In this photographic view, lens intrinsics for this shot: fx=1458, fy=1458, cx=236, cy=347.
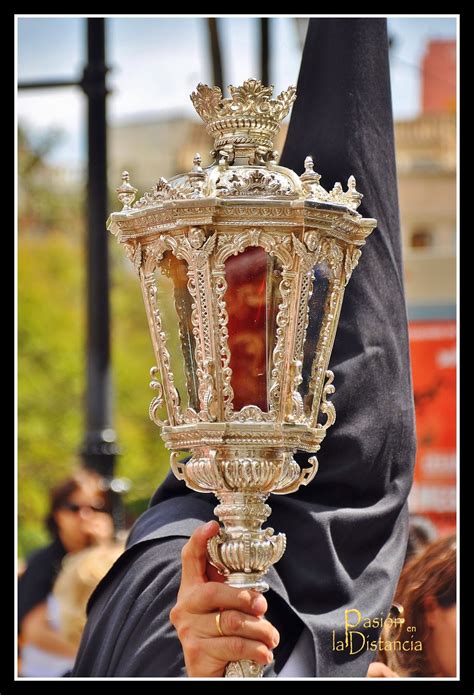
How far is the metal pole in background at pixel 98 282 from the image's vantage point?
9.16 m

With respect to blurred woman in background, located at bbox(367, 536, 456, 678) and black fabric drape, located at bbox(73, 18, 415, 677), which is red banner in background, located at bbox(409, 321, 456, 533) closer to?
blurred woman in background, located at bbox(367, 536, 456, 678)

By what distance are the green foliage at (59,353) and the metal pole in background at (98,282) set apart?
17253 mm

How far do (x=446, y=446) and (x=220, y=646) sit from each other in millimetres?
10409

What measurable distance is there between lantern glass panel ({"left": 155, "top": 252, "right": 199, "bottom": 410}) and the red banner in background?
376 inches

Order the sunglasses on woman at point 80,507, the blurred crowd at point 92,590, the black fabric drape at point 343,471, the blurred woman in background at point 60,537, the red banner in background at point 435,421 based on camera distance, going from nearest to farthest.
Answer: the black fabric drape at point 343,471
the blurred crowd at point 92,590
the blurred woman in background at point 60,537
the sunglasses on woman at point 80,507
the red banner in background at point 435,421

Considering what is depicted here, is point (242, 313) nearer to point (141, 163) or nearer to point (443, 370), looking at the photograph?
point (443, 370)

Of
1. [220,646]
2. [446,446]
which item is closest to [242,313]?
[220,646]

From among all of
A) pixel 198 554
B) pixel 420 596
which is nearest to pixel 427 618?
pixel 420 596

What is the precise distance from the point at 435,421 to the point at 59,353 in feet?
62.8

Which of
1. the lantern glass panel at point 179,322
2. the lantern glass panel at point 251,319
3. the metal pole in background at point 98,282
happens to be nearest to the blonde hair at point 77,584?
the metal pole in background at point 98,282

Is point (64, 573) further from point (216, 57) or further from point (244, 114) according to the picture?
point (244, 114)

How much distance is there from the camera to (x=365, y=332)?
4.50 meters

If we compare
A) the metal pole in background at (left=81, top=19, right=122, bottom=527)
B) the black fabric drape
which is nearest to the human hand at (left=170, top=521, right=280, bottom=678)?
the black fabric drape

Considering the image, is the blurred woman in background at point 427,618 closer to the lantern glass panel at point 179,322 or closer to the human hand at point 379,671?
the human hand at point 379,671
